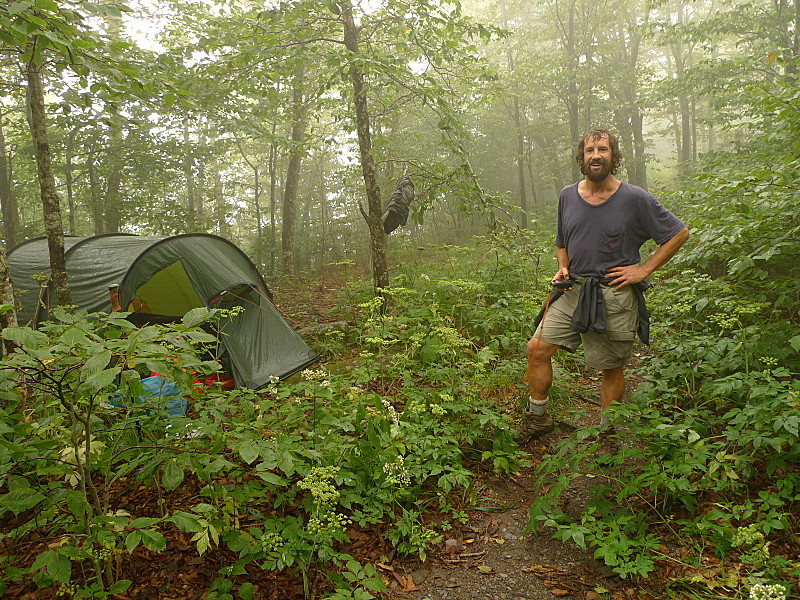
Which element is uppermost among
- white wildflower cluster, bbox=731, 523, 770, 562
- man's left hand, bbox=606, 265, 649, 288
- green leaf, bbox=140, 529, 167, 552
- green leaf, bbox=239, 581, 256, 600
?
man's left hand, bbox=606, 265, 649, 288

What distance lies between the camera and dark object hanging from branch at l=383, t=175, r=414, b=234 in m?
6.65

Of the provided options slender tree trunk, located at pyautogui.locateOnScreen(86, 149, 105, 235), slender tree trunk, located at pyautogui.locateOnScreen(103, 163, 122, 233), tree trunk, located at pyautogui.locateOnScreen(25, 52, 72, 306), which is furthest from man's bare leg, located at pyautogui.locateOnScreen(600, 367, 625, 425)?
slender tree trunk, located at pyautogui.locateOnScreen(86, 149, 105, 235)

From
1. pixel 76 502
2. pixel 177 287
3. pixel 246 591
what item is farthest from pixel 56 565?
pixel 177 287

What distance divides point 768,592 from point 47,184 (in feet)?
21.7

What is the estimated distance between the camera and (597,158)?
314 cm

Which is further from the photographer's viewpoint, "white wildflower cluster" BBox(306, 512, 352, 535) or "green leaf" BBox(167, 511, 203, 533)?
"white wildflower cluster" BBox(306, 512, 352, 535)

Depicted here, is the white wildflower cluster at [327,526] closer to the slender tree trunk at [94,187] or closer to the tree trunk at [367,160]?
the tree trunk at [367,160]

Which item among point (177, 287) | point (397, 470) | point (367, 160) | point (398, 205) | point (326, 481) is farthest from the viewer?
point (398, 205)

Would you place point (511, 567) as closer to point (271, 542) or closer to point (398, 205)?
point (271, 542)

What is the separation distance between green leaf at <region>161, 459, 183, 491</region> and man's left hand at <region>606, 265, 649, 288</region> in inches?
112

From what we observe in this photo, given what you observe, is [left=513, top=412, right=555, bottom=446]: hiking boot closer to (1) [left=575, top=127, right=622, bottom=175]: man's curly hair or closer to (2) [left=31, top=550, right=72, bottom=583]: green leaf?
(1) [left=575, top=127, right=622, bottom=175]: man's curly hair

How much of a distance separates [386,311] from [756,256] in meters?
4.01

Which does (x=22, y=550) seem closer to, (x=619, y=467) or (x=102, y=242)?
(x=619, y=467)

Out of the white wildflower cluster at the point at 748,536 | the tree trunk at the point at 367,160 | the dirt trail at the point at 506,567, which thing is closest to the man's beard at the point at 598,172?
the dirt trail at the point at 506,567
